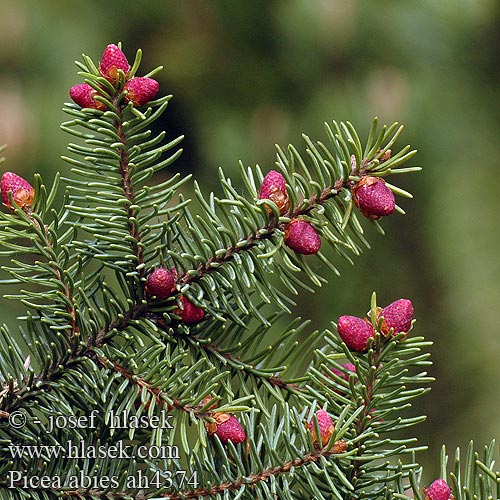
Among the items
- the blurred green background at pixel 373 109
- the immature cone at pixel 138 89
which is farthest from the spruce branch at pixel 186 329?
the blurred green background at pixel 373 109

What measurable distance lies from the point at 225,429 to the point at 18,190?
156mm

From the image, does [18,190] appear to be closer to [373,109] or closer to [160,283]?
[160,283]

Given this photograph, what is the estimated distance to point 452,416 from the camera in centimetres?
96

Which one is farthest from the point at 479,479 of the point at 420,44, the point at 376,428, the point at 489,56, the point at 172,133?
the point at 172,133

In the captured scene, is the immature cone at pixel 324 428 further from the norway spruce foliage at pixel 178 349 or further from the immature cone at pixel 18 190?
the immature cone at pixel 18 190

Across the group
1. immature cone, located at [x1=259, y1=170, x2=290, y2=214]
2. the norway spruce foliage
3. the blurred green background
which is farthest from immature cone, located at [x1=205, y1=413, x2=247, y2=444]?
the blurred green background

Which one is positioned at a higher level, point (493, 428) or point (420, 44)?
point (420, 44)

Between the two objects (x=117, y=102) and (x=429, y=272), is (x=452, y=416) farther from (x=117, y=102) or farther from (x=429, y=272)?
(x=117, y=102)

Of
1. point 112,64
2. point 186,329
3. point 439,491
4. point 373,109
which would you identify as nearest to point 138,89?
point 112,64

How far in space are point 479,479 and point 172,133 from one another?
4.19 ft

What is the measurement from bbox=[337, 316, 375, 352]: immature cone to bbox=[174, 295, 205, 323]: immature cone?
69 millimetres

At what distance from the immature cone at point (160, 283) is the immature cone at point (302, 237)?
0.06 meters

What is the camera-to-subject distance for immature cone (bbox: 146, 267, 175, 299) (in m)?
0.37

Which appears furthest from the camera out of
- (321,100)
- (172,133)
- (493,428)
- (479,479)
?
(172,133)
